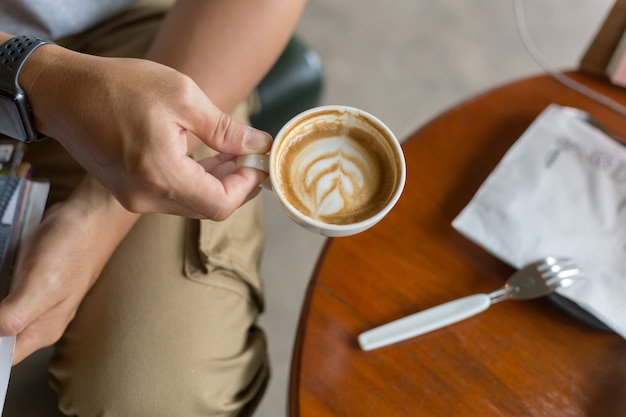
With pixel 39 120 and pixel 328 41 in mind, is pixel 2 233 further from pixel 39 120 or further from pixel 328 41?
pixel 328 41

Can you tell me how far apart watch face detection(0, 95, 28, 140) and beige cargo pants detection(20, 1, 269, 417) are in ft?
0.51

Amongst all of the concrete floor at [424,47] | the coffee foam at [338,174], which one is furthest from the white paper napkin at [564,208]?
the concrete floor at [424,47]

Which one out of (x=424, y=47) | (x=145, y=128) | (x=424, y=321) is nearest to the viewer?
(x=145, y=128)

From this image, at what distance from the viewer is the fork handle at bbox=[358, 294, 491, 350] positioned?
2.24 ft

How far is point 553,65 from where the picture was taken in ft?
5.73

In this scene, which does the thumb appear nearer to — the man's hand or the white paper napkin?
the man's hand

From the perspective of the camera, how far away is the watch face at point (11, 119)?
2.03ft

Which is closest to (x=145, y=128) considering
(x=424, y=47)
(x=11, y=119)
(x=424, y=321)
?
(x=11, y=119)

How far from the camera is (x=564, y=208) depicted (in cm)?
77

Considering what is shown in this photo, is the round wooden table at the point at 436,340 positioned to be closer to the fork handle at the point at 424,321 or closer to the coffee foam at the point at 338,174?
the fork handle at the point at 424,321

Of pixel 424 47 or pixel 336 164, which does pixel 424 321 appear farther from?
pixel 424 47

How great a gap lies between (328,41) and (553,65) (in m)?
0.70

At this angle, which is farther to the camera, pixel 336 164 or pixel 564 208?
pixel 564 208

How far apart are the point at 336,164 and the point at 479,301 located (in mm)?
250
